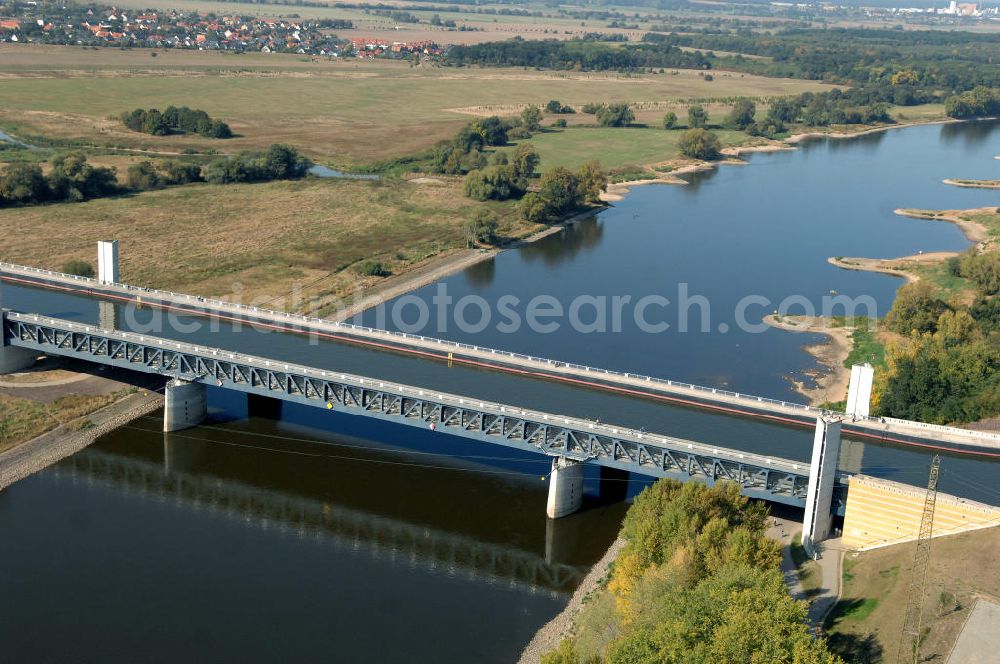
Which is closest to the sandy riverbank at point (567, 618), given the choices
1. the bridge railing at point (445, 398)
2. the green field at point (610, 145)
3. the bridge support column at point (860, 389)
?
the bridge railing at point (445, 398)

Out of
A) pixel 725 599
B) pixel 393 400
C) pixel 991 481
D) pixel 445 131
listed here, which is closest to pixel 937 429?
pixel 991 481

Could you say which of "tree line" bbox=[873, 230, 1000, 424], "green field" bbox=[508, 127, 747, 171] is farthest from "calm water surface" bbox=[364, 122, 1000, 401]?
"green field" bbox=[508, 127, 747, 171]

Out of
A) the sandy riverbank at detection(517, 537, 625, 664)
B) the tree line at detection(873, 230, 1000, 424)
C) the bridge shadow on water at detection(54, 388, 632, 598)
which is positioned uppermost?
the tree line at detection(873, 230, 1000, 424)

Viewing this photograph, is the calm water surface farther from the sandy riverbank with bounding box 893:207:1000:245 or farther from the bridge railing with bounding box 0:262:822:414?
the bridge railing with bounding box 0:262:822:414

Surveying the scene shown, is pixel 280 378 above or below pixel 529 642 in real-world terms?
above

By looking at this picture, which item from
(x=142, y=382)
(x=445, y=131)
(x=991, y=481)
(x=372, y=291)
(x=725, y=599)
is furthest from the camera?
(x=445, y=131)

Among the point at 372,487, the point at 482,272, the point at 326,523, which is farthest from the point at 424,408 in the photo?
the point at 482,272

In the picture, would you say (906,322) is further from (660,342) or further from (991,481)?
(991,481)
